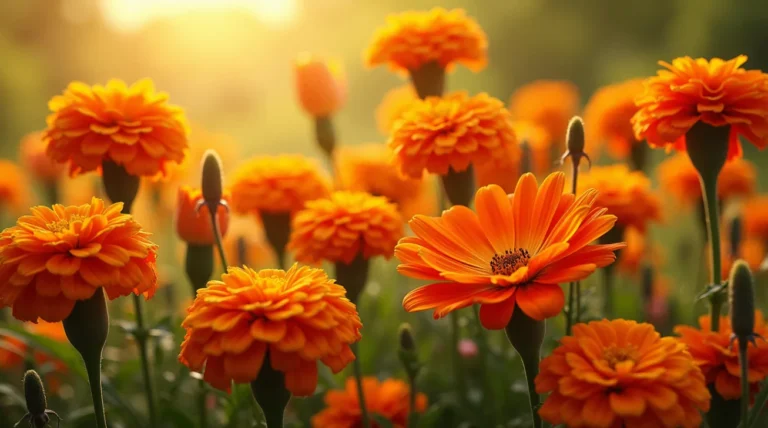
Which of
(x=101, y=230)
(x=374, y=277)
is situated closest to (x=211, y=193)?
(x=101, y=230)

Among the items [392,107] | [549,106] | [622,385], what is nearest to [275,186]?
[392,107]

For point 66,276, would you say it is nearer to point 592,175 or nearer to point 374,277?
point 592,175

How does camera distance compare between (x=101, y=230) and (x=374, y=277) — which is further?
(x=374, y=277)

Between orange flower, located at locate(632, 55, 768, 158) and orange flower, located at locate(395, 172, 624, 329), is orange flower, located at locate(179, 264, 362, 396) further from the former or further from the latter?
orange flower, located at locate(632, 55, 768, 158)

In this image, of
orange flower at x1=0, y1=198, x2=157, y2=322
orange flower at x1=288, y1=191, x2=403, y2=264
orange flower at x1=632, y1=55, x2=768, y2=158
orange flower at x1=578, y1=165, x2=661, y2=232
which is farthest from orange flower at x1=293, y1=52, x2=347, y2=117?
orange flower at x1=0, y1=198, x2=157, y2=322

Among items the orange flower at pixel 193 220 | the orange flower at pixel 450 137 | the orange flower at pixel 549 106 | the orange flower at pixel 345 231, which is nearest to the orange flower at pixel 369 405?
the orange flower at pixel 345 231

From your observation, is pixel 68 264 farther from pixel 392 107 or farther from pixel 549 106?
pixel 549 106
